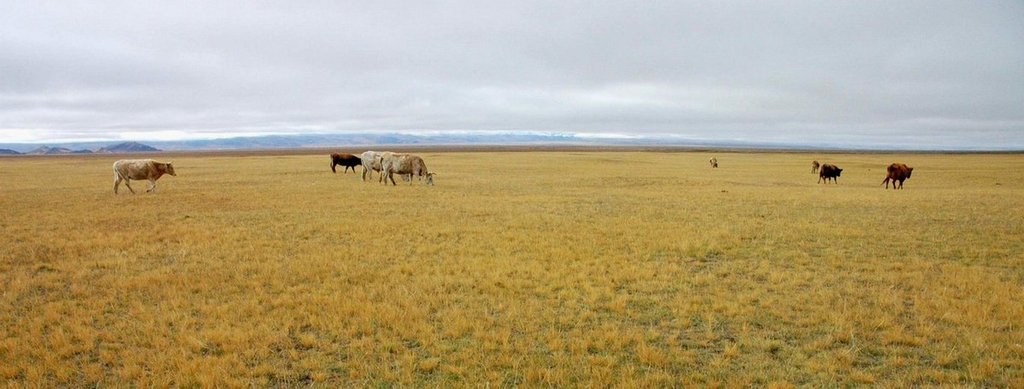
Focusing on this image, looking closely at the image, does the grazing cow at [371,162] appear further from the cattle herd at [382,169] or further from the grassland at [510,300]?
the grassland at [510,300]

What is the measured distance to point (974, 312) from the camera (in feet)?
24.0

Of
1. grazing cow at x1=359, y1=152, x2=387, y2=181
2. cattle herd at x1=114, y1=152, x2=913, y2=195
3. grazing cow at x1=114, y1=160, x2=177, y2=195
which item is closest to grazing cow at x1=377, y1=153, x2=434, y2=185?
cattle herd at x1=114, y1=152, x2=913, y2=195

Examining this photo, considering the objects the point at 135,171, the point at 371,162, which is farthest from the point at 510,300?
the point at 371,162

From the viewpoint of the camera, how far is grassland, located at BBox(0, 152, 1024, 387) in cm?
578

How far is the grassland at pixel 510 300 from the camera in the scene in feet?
19.0

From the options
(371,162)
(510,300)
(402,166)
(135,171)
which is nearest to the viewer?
(510,300)

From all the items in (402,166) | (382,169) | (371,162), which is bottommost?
(382,169)

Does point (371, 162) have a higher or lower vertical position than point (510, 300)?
higher

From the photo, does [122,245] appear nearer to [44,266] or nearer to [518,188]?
[44,266]

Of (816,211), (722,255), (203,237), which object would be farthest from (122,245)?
(816,211)

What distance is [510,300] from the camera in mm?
8086

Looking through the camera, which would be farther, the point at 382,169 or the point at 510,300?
the point at 382,169

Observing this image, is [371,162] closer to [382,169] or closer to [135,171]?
[382,169]

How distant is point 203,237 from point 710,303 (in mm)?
11899
